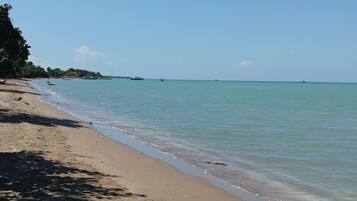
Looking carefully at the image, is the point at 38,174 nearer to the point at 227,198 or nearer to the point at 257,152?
the point at 227,198

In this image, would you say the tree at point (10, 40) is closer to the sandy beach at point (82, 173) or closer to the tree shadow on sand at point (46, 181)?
the sandy beach at point (82, 173)

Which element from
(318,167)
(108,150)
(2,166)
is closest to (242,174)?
(318,167)

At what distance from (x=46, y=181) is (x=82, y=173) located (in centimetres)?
151

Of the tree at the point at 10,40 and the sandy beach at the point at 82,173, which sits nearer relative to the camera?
the sandy beach at the point at 82,173

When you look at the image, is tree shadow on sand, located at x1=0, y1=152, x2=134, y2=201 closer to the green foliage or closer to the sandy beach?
the sandy beach

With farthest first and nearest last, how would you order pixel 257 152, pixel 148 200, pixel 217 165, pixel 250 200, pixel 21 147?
pixel 257 152 → pixel 217 165 → pixel 21 147 → pixel 250 200 → pixel 148 200

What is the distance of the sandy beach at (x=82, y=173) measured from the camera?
10.3 m

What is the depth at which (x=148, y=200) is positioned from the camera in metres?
10.3

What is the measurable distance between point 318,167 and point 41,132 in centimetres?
1039

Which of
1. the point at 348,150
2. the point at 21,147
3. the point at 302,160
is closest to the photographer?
the point at 21,147

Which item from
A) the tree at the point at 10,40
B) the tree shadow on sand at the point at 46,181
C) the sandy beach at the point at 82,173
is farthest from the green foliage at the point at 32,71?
the tree shadow on sand at the point at 46,181

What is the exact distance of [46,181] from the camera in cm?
1088

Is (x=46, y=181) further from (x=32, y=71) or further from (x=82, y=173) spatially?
(x=32, y=71)

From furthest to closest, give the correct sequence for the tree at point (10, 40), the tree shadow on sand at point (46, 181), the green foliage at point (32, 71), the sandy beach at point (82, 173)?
1. the green foliage at point (32, 71)
2. the tree at point (10, 40)
3. the sandy beach at point (82, 173)
4. the tree shadow on sand at point (46, 181)
